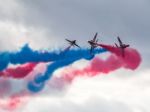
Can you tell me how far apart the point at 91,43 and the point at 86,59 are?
17.3 feet

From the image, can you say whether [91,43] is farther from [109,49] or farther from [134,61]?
[134,61]

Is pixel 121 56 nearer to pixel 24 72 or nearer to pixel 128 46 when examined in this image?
pixel 128 46

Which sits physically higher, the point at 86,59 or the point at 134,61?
the point at 86,59

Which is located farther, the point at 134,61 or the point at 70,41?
the point at 70,41

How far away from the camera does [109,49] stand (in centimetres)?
6981

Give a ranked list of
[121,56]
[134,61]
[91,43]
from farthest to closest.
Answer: [91,43], [121,56], [134,61]

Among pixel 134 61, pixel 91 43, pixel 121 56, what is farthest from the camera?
pixel 91 43

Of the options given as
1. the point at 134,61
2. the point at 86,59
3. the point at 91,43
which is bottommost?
the point at 134,61

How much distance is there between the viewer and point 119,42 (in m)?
71.6

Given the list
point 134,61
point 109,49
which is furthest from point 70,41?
point 134,61

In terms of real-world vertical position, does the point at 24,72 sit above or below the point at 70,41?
below

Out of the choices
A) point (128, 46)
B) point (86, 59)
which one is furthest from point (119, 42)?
point (86, 59)

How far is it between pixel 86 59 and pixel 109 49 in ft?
18.3

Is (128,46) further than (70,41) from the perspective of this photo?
No
